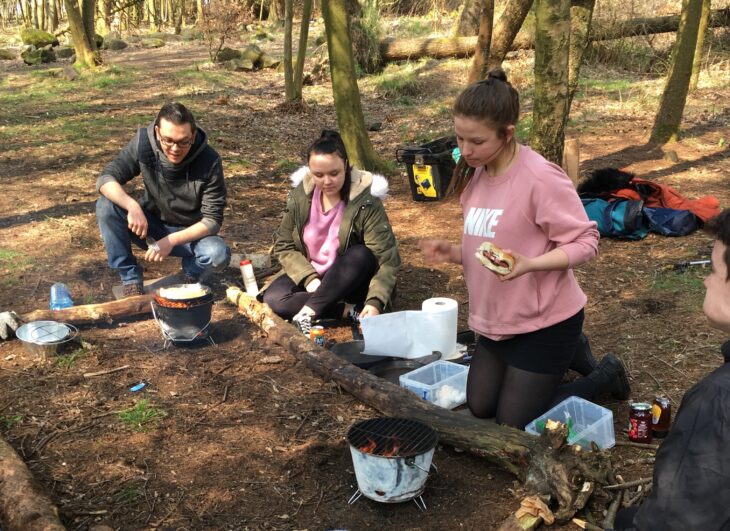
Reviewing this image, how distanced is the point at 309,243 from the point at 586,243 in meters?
2.24

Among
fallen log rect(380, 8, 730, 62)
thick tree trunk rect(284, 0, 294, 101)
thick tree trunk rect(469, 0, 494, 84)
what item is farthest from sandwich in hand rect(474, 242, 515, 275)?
fallen log rect(380, 8, 730, 62)

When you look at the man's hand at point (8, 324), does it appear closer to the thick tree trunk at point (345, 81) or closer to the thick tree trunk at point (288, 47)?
the thick tree trunk at point (345, 81)

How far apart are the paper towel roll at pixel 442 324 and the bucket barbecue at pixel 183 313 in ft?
4.26

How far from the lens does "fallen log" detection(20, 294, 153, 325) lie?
14.1ft

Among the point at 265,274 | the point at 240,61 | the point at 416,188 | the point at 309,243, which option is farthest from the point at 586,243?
the point at 240,61

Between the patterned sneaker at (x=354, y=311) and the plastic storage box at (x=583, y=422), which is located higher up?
the plastic storage box at (x=583, y=422)

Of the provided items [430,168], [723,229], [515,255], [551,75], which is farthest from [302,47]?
[723,229]

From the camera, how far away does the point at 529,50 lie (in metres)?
15.2

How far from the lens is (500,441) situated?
3.00 meters

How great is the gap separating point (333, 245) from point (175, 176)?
1.20 meters

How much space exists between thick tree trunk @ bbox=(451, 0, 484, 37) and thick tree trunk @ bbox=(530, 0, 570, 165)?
10.5 m

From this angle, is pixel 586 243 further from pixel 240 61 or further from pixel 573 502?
pixel 240 61

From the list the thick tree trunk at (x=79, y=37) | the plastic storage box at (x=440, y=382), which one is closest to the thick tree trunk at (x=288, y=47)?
the thick tree trunk at (x=79, y=37)

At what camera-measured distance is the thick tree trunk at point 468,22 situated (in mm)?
16078
